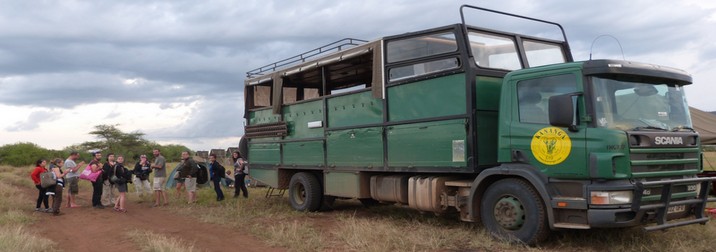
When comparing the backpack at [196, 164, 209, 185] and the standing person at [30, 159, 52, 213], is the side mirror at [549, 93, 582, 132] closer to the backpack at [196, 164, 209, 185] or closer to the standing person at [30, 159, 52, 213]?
the backpack at [196, 164, 209, 185]

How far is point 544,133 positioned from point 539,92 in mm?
559

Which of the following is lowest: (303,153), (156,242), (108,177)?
(156,242)

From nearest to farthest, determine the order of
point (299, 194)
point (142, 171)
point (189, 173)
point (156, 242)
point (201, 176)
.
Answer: point (156, 242)
point (299, 194)
point (189, 173)
point (142, 171)
point (201, 176)

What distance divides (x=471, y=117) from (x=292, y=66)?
19.2 feet

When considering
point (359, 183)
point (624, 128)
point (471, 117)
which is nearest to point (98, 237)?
point (359, 183)

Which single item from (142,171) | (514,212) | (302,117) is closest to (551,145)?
(514,212)

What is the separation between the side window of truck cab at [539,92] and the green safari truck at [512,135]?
14 mm

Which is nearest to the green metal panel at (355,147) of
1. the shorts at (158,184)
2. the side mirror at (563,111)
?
the side mirror at (563,111)

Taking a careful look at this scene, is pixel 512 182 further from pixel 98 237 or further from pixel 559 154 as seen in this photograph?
pixel 98 237

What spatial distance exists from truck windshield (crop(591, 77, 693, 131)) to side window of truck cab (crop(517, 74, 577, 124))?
36 cm

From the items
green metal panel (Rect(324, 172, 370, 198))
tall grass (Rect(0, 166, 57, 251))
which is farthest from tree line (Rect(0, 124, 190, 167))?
green metal panel (Rect(324, 172, 370, 198))

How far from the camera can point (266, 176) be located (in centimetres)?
1431

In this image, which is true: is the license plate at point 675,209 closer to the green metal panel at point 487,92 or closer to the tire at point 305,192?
the green metal panel at point 487,92

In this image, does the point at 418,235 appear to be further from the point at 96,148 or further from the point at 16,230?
the point at 96,148
